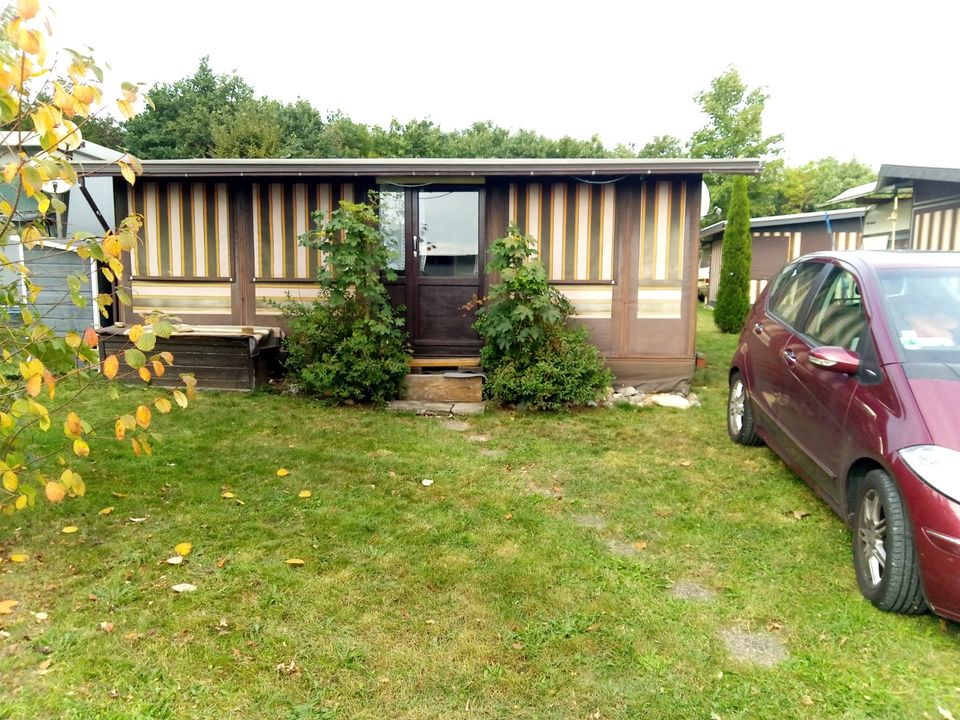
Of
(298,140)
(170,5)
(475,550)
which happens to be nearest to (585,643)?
(475,550)

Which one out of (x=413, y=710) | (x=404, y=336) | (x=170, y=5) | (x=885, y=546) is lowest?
(x=413, y=710)

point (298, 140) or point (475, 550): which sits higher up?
point (298, 140)

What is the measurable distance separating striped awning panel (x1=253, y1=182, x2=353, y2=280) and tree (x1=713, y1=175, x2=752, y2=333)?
9464mm

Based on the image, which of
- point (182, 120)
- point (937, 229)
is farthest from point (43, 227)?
point (182, 120)

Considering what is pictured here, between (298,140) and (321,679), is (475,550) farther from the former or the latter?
(298,140)

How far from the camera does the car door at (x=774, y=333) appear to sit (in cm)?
458

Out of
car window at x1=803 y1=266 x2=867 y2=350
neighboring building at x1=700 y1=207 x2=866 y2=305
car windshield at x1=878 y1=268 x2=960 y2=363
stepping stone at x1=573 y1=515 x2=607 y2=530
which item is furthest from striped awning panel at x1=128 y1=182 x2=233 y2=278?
neighboring building at x1=700 y1=207 x2=866 y2=305

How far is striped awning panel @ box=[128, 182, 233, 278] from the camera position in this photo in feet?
26.9

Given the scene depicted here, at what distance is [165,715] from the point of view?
2316 mm

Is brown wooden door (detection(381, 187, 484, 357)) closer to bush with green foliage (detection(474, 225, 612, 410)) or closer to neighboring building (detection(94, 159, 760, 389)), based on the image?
neighboring building (detection(94, 159, 760, 389))

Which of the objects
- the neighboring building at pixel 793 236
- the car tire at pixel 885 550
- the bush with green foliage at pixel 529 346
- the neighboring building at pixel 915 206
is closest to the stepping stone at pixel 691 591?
the car tire at pixel 885 550

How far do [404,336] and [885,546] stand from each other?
5.34 m

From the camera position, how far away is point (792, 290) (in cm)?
487

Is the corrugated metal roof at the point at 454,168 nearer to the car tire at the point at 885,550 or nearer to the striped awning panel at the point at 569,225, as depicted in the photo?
the striped awning panel at the point at 569,225
